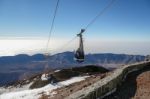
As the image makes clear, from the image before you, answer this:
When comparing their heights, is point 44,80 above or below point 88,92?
below

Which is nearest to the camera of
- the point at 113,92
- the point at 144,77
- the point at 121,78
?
the point at 113,92

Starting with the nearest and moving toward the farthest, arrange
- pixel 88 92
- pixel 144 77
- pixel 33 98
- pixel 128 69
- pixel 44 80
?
1. pixel 88 92
2. pixel 144 77
3. pixel 128 69
4. pixel 33 98
5. pixel 44 80

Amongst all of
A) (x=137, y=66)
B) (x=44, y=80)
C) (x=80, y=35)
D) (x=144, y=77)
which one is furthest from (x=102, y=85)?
(x=44, y=80)

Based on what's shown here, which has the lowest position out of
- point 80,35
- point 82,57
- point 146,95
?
point 146,95

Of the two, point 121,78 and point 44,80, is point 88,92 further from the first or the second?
point 44,80

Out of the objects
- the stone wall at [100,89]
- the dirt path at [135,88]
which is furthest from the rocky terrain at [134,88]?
the stone wall at [100,89]

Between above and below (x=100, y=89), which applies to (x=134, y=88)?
below

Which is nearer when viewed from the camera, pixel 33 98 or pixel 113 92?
pixel 113 92

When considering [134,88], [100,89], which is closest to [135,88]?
[134,88]

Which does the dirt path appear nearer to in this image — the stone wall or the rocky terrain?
the rocky terrain

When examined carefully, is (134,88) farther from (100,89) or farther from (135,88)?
(100,89)
